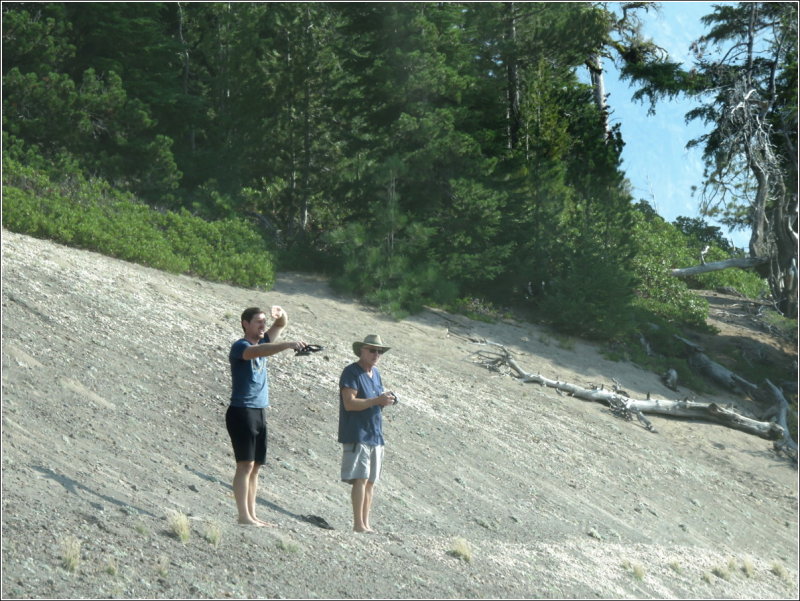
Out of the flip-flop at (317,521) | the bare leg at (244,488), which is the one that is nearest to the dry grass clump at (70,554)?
the bare leg at (244,488)

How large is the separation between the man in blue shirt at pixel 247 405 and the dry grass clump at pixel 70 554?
166 cm

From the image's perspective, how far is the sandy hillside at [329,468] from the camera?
906 cm

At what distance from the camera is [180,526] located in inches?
359

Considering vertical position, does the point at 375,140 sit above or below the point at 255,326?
above

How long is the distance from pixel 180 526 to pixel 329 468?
4878 millimetres

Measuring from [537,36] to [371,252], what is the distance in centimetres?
747

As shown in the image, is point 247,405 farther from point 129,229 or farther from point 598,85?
point 598,85

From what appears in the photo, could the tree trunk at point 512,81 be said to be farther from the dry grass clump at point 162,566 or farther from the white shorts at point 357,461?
the dry grass clump at point 162,566

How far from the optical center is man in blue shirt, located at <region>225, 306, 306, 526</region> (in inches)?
378

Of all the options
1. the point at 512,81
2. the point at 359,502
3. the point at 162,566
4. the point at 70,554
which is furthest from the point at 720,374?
the point at 70,554

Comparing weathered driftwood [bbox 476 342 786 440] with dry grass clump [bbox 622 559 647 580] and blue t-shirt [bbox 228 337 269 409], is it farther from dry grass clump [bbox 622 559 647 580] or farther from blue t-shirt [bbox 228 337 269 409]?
blue t-shirt [bbox 228 337 269 409]

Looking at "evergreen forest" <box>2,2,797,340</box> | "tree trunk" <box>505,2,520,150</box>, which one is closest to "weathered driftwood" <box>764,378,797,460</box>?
"evergreen forest" <box>2,2,797,340</box>

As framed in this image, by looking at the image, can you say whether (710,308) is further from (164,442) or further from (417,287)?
(164,442)

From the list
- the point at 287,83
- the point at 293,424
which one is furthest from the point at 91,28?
the point at 293,424
